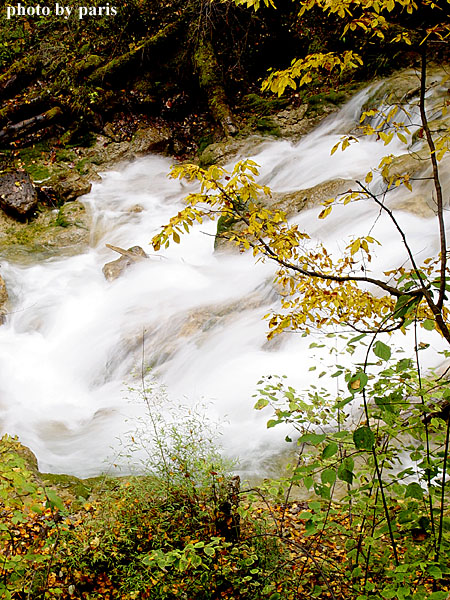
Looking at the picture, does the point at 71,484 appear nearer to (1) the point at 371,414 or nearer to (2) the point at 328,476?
(1) the point at 371,414

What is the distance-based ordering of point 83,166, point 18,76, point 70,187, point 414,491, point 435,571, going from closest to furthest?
point 435,571 → point 414,491 → point 70,187 → point 83,166 → point 18,76

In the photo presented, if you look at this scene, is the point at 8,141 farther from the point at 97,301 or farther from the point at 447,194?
the point at 447,194

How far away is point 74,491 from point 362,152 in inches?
298

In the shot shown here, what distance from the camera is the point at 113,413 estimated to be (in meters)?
4.97

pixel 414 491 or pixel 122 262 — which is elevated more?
pixel 414 491

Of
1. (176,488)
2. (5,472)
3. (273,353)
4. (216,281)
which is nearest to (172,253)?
(216,281)

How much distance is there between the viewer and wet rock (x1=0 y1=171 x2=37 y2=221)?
8.73 m

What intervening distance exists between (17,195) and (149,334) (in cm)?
477

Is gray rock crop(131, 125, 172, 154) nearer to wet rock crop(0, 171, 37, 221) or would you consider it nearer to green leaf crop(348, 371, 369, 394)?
wet rock crop(0, 171, 37, 221)

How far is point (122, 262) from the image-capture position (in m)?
7.66

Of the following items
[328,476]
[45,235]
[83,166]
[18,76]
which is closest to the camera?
[328,476]

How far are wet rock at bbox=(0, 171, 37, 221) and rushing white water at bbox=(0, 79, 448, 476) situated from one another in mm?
1207

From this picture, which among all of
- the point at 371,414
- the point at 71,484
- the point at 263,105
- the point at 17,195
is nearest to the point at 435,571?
the point at 371,414

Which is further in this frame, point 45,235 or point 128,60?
point 128,60
